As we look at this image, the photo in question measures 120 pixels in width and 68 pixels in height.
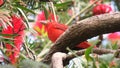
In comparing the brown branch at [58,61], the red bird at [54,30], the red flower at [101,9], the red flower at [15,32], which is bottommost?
the brown branch at [58,61]

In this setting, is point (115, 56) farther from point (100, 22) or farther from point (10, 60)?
point (10, 60)

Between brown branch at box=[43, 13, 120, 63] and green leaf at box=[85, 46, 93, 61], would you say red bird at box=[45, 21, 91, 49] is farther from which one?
green leaf at box=[85, 46, 93, 61]

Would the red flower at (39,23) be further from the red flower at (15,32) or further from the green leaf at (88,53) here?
the green leaf at (88,53)

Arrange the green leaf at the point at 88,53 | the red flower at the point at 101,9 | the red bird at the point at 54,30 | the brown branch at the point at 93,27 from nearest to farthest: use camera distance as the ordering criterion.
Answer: the green leaf at the point at 88,53
the brown branch at the point at 93,27
the red bird at the point at 54,30
the red flower at the point at 101,9

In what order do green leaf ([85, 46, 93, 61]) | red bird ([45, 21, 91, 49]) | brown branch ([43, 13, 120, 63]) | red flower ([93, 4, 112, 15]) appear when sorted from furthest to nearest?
1. red flower ([93, 4, 112, 15])
2. red bird ([45, 21, 91, 49])
3. brown branch ([43, 13, 120, 63])
4. green leaf ([85, 46, 93, 61])

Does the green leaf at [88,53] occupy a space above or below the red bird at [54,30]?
below

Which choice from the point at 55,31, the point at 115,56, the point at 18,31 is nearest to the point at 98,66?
the point at 115,56

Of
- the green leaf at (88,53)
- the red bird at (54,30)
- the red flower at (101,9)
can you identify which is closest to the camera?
the green leaf at (88,53)

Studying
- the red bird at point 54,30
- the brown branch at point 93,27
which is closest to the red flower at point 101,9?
the red bird at point 54,30

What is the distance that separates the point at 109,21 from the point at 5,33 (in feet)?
0.91

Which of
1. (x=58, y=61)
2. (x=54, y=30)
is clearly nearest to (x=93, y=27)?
(x=58, y=61)

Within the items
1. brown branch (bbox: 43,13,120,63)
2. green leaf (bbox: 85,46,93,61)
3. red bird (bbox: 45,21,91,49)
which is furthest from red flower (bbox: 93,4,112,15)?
green leaf (bbox: 85,46,93,61)

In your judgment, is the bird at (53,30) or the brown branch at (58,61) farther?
the bird at (53,30)

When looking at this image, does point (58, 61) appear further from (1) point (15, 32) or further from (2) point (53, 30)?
(2) point (53, 30)
